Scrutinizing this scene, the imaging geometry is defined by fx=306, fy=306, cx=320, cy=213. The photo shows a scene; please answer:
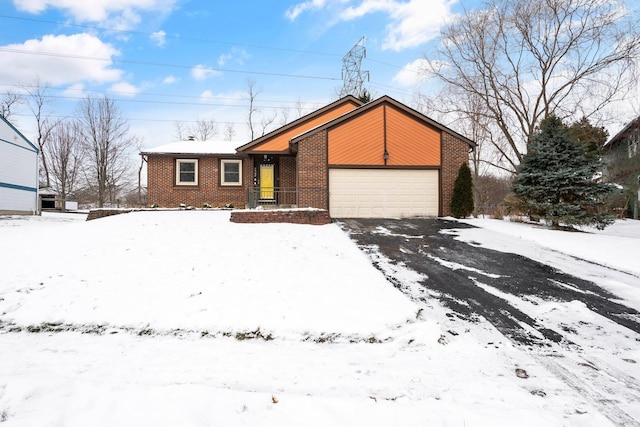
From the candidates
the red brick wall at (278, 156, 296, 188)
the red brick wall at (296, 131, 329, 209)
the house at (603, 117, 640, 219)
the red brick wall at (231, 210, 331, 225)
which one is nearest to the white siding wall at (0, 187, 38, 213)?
the red brick wall at (278, 156, 296, 188)

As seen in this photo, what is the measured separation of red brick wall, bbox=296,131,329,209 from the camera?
1276 centimetres

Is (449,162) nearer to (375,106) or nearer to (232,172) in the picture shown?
(375,106)

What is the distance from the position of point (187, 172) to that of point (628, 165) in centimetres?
2425

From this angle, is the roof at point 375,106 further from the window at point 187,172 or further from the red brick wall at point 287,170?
the window at point 187,172

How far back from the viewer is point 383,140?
13227 millimetres

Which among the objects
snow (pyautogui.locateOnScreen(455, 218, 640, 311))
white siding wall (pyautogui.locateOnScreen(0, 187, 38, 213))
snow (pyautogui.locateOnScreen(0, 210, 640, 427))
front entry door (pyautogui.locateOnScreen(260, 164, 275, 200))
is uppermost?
front entry door (pyautogui.locateOnScreen(260, 164, 275, 200))

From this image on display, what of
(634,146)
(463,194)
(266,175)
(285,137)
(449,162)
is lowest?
(463,194)

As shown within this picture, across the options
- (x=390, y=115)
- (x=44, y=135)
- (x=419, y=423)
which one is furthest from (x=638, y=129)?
(x=44, y=135)

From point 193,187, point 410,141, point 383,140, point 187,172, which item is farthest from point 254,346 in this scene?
point 187,172

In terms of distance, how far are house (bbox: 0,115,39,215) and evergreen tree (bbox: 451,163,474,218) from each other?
22067 millimetres

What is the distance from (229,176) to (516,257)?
14006 mm

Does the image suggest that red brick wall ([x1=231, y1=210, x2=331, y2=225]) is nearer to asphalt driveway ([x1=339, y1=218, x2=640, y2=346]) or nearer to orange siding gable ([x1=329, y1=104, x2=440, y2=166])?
asphalt driveway ([x1=339, y1=218, x2=640, y2=346])

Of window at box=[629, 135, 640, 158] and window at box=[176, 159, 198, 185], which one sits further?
window at box=[176, 159, 198, 185]

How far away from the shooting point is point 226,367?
3092 mm
